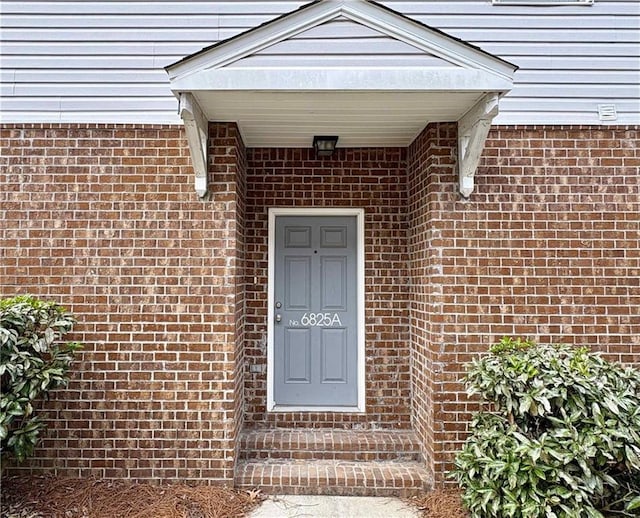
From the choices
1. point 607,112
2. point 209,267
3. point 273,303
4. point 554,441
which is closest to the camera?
point 554,441

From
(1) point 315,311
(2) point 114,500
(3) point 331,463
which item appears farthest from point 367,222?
(2) point 114,500

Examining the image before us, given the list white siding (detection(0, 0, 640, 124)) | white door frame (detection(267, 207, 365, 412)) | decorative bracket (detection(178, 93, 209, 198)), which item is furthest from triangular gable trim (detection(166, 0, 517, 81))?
white door frame (detection(267, 207, 365, 412))

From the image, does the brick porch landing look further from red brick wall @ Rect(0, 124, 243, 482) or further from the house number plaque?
the house number plaque

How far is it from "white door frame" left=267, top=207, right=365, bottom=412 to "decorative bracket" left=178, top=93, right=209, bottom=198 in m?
0.88

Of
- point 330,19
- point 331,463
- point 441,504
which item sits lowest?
point 441,504

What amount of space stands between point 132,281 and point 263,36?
2.12m

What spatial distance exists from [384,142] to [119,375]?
9.92 feet

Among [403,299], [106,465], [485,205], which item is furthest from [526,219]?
[106,465]

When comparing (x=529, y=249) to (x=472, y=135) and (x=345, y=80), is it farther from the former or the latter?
(x=345, y=80)

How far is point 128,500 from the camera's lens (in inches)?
130

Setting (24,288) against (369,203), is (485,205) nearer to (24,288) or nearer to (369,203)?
(369,203)

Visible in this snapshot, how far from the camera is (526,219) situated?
3686 mm

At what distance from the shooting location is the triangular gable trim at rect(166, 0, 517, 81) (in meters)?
2.98

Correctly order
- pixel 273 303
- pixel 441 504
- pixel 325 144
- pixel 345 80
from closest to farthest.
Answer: pixel 345 80, pixel 441 504, pixel 325 144, pixel 273 303
